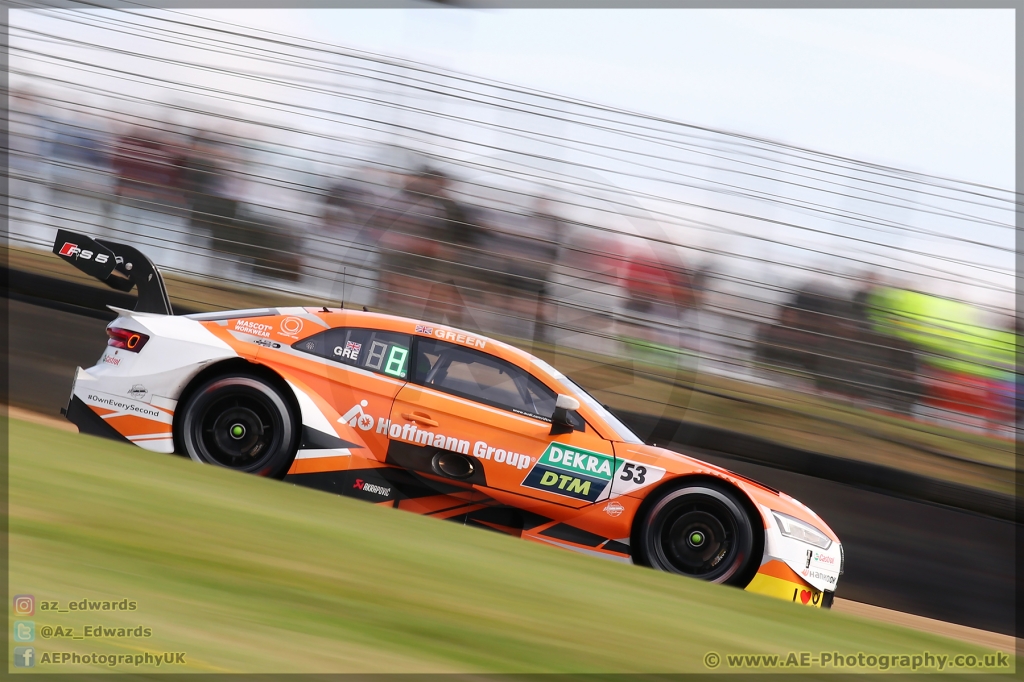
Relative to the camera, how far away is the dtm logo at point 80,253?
5.03 metres

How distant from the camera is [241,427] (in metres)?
4.42

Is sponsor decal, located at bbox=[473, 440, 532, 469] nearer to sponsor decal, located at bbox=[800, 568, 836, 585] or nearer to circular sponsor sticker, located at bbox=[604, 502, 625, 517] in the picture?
circular sponsor sticker, located at bbox=[604, 502, 625, 517]

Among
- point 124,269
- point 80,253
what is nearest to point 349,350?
point 124,269

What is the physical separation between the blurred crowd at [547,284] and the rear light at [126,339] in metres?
1.02

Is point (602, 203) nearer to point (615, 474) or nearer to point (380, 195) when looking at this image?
point (380, 195)

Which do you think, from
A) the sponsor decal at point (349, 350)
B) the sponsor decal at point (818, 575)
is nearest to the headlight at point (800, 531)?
the sponsor decal at point (818, 575)

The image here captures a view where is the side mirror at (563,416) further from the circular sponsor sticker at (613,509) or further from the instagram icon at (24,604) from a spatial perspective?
the instagram icon at (24,604)

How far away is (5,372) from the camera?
5.85 meters

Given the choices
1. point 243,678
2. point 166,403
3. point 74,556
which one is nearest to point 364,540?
point 74,556

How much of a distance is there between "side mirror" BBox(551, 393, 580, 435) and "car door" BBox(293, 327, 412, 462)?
76 centimetres

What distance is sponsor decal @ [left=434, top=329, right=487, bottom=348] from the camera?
4625mm

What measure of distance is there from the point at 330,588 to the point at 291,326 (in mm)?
2138

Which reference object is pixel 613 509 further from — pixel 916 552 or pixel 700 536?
pixel 916 552

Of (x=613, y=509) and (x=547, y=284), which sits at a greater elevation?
(x=547, y=284)
